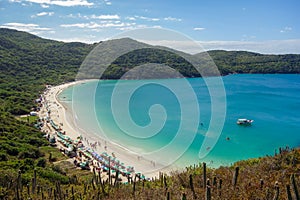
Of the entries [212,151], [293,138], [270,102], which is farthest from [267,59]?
[212,151]

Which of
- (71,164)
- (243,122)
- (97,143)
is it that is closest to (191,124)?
(243,122)

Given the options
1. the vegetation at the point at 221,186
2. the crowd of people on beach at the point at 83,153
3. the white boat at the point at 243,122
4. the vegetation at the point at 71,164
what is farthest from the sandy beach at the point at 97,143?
the white boat at the point at 243,122

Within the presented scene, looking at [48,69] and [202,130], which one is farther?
[48,69]

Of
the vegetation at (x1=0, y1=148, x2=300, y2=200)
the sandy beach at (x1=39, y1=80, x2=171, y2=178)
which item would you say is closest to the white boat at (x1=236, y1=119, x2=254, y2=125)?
the sandy beach at (x1=39, y1=80, x2=171, y2=178)

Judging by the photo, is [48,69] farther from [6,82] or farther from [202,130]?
[202,130]

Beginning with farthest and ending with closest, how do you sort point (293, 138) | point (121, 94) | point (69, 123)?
point (121, 94) < point (69, 123) < point (293, 138)

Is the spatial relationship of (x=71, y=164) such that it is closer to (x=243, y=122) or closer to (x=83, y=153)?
(x=83, y=153)
